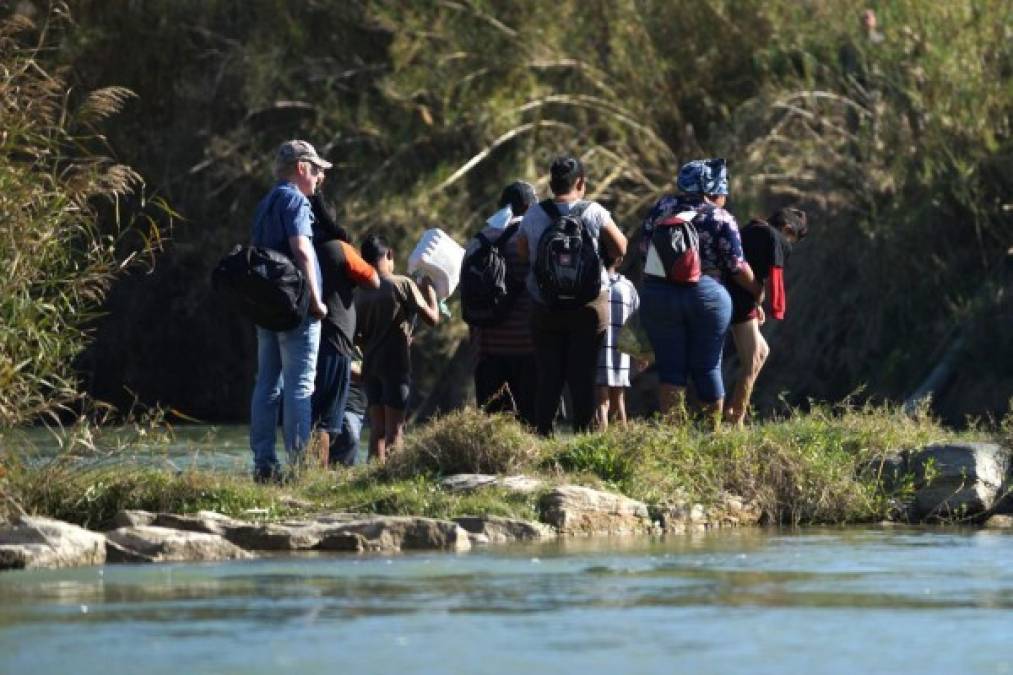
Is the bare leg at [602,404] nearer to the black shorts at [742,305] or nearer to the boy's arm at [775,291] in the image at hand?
the black shorts at [742,305]

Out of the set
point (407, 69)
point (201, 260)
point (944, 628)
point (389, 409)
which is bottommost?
point (944, 628)

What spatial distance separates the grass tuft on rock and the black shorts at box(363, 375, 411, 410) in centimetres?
227

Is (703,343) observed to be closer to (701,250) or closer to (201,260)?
(701,250)

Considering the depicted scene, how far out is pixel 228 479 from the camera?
39.3ft

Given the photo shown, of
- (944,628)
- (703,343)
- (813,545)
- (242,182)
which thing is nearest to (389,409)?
(703,343)

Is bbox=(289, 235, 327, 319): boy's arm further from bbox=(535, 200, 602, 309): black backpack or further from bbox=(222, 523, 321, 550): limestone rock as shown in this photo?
bbox=(222, 523, 321, 550): limestone rock

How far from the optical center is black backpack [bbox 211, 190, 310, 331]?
40.9 feet

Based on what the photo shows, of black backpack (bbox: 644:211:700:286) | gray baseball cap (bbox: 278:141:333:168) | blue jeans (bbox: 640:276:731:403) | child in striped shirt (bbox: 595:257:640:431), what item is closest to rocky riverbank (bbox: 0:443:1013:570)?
blue jeans (bbox: 640:276:731:403)

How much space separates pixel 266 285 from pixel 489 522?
1827 mm

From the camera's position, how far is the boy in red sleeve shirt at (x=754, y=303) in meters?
14.4

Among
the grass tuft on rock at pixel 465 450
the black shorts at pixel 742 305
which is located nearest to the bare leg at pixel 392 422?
the black shorts at pixel 742 305

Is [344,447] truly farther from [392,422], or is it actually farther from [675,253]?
[675,253]

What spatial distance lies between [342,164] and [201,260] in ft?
9.68

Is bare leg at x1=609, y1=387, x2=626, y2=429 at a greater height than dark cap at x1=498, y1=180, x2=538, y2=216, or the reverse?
dark cap at x1=498, y1=180, x2=538, y2=216
